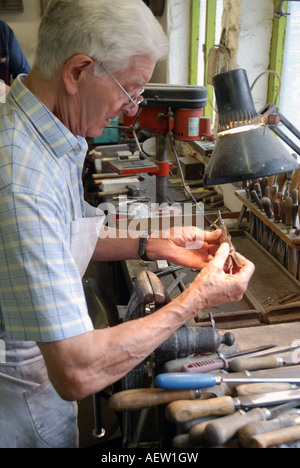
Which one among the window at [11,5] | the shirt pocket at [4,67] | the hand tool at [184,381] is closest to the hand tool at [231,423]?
the hand tool at [184,381]

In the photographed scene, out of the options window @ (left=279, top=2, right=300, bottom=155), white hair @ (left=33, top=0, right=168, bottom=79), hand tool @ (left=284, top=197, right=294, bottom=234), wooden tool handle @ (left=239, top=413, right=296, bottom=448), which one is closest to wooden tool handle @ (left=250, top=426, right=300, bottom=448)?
wooden tool handle @ (left=239, top=413, right=296, bottom=448)

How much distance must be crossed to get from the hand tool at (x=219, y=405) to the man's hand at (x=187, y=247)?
0.69 metres

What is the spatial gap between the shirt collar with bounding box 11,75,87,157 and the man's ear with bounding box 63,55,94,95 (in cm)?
9

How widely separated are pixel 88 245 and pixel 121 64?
2.22ft

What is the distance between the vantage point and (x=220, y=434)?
1.00 metres

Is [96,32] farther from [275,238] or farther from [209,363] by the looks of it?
[275,238]

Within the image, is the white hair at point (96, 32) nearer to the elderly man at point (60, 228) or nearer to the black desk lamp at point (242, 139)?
the elderly man at point (60, 228)

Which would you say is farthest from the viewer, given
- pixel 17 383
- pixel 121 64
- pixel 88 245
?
pixel 88 245

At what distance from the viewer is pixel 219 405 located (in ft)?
3.58

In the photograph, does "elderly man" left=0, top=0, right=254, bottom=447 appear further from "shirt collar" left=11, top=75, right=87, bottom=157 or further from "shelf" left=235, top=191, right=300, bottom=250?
"shelf" left=235, top=191, right=300, bottom=250

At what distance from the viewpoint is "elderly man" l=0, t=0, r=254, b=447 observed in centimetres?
100

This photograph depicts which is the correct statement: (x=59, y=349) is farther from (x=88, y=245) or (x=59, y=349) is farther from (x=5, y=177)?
(x=88, y=245)

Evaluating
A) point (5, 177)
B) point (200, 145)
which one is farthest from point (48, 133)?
point (200, 145)

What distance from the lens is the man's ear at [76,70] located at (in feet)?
3.50
